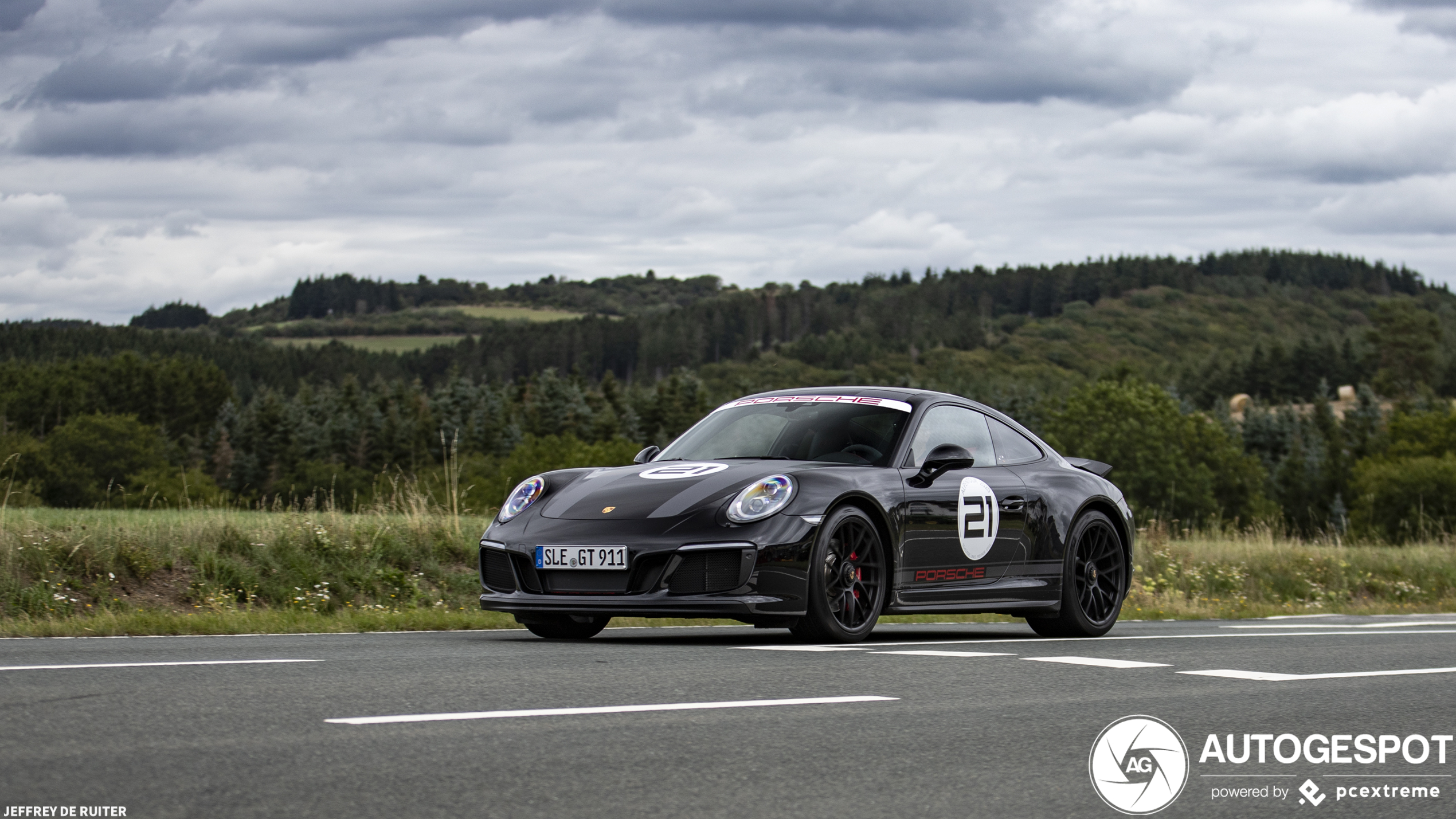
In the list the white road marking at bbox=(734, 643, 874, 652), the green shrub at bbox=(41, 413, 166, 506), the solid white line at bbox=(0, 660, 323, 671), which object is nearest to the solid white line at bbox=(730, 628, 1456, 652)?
the white road marking at bbox=(734, 643, 874, 652)

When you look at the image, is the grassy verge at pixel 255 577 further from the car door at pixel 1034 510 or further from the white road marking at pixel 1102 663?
the white road marking at pixel 1102 663

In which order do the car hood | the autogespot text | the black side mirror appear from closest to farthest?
the autogespot text, the car hood, the black side mirror

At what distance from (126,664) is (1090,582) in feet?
20.4

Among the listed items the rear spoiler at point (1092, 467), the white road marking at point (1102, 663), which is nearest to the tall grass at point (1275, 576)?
the rear spoiler at point (1092, 467)

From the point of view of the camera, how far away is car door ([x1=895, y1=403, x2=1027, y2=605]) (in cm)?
888

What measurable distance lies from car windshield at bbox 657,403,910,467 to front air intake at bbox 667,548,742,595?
1275 mm

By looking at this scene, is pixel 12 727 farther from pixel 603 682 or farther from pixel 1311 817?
pixel 1311 817

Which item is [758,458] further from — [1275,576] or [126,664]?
[1275,576]

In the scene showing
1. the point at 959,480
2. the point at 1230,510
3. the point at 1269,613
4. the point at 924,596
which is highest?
the point at 959,480

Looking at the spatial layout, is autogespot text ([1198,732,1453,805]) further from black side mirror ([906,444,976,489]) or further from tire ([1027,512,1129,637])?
tire ([1027,512,1129,637])

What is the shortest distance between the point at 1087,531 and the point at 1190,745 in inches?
211

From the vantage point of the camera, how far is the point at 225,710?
203 inches

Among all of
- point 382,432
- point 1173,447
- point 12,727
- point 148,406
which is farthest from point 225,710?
point 148,406

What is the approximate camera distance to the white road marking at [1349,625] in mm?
12031
